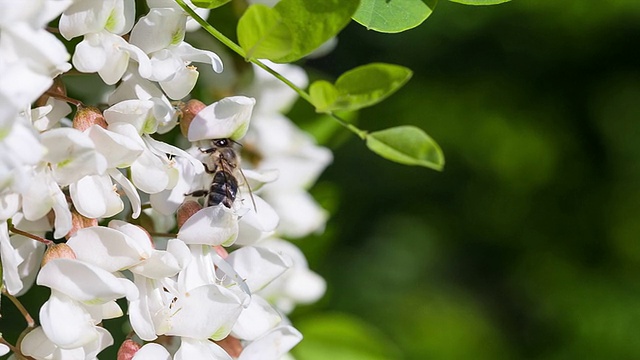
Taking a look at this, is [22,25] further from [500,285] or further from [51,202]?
[500,285]

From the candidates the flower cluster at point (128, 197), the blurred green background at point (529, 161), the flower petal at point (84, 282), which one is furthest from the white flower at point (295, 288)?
the blurred green background at point (529, 161)

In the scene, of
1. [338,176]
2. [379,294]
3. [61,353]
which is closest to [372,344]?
[61,353]

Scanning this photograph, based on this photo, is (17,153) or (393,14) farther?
(393,14)

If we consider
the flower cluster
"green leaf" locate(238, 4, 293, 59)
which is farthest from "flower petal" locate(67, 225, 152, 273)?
"green leaf" locate(238, 4, 293, 59)

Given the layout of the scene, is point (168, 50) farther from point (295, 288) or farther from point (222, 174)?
point (295, 288)

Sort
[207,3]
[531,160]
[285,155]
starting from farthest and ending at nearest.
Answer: [531,160]
[285,155]
[207,3]

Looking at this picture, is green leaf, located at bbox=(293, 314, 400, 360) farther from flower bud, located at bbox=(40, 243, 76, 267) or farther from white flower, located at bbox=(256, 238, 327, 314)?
flower bud, located at bbox=(40, 243, 76, 267)

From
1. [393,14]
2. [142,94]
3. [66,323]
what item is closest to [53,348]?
[66,323]
